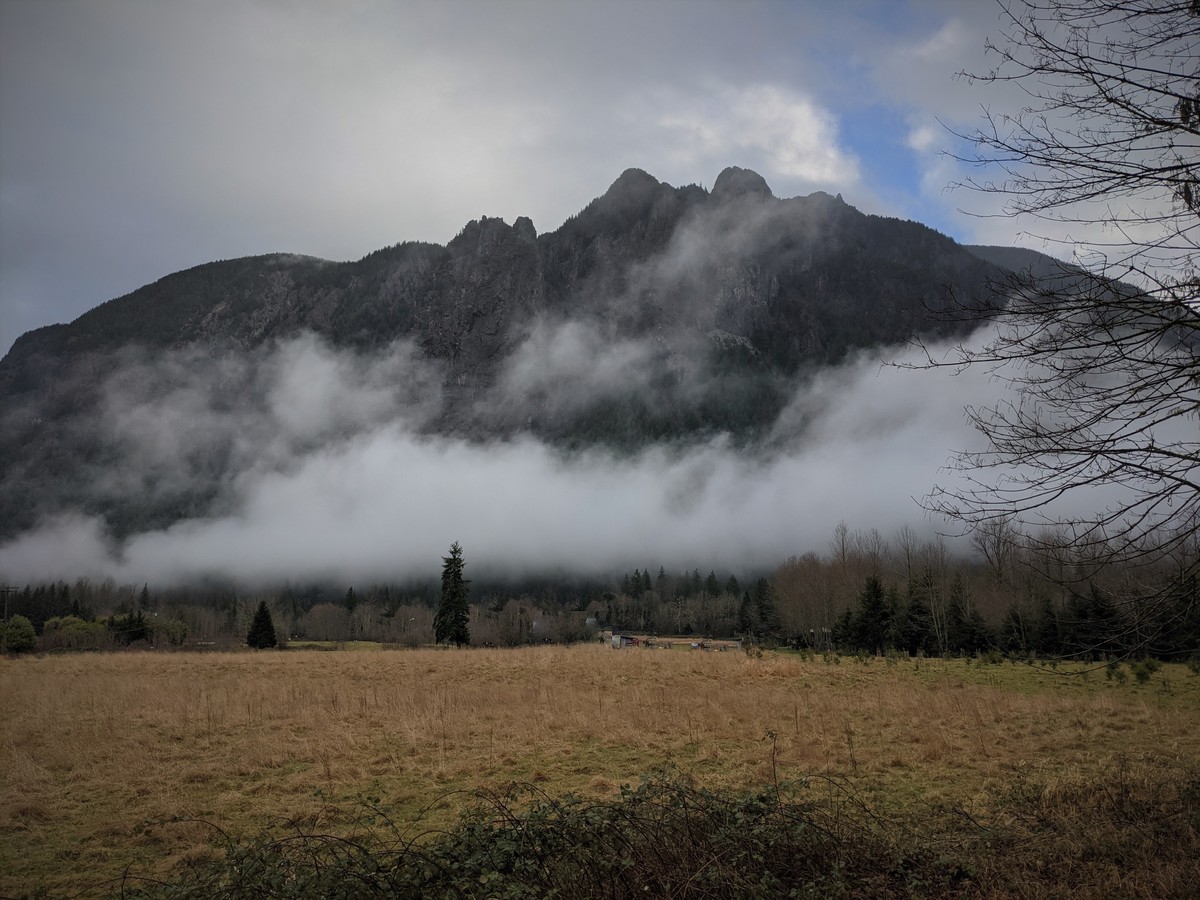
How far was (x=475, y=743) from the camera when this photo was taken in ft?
33.7

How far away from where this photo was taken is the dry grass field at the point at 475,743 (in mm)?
6883

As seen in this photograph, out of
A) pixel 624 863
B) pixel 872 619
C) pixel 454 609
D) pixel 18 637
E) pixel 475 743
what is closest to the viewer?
pixel 624 863

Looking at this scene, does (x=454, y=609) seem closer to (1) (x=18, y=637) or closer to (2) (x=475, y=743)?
(1) (x=18, y=637)

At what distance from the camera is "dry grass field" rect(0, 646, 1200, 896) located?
6883 millimetres

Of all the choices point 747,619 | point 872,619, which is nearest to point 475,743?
point 872,619

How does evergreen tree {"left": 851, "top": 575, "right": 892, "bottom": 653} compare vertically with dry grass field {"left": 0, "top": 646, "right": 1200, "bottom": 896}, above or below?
below

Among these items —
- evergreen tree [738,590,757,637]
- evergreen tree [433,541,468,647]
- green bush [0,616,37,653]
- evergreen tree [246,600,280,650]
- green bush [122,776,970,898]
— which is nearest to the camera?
green bush [122,776,970,898]

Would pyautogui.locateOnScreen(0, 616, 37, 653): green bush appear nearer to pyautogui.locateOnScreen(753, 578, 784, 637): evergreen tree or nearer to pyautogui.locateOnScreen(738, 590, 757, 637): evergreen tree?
pyautogui.locateOnScreen(753, 578, 784, 637): evergreen tree

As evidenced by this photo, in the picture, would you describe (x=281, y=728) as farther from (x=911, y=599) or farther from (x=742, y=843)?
(x=911, y=599)

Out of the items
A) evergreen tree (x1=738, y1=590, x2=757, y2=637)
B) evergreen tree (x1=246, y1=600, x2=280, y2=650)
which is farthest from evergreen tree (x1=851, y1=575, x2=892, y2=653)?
evergreen tree (x1=246, y1=600, x2=280, y2=650)

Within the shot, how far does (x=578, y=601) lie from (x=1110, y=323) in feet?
433

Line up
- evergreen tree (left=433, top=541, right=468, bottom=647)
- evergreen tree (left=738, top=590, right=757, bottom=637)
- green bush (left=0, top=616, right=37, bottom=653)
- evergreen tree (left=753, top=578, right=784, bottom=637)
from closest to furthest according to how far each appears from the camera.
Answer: green bush (left=0, top=616, right=37, bottom=653), evergreen tree (left=433, top=541, right=468, bottom=647), evergreen tree (left=753, top=578, right=784, bottom=637), evergreen tree (left=738, top=590, right=757, bottom=637)

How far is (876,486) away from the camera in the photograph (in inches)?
5891

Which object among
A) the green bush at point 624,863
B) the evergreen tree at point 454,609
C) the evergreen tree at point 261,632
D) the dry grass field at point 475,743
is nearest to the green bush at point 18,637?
the evergreen tree at point 261,632
